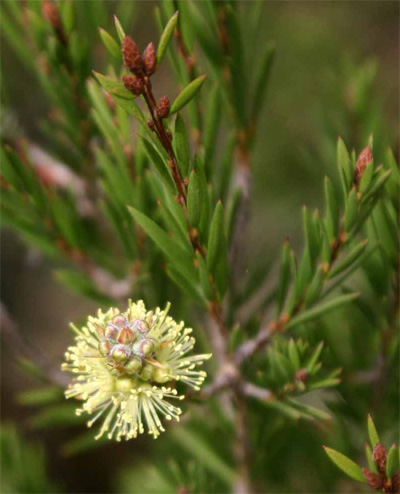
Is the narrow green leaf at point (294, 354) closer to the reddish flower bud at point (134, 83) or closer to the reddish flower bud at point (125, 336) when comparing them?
the reddish flower bud at point (125, 336)

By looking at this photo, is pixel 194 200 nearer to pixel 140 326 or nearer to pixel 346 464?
pixel 140 326

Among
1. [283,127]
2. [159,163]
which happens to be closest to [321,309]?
[159,163]

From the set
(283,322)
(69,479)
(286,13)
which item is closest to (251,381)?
(283,322)

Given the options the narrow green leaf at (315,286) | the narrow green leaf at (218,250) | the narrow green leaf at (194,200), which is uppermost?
the narrow green leaf at (194,200)

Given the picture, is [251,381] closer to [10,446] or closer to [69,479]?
[10,446]

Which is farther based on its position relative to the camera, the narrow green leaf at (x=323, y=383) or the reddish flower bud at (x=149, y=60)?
the narrow green leaf at (x=323, y=383)

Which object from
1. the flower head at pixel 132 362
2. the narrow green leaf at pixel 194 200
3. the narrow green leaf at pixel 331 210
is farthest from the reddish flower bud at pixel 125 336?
the narrow green leaf at pixel 331 210

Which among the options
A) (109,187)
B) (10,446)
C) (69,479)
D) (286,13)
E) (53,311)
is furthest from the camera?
(53,311)
